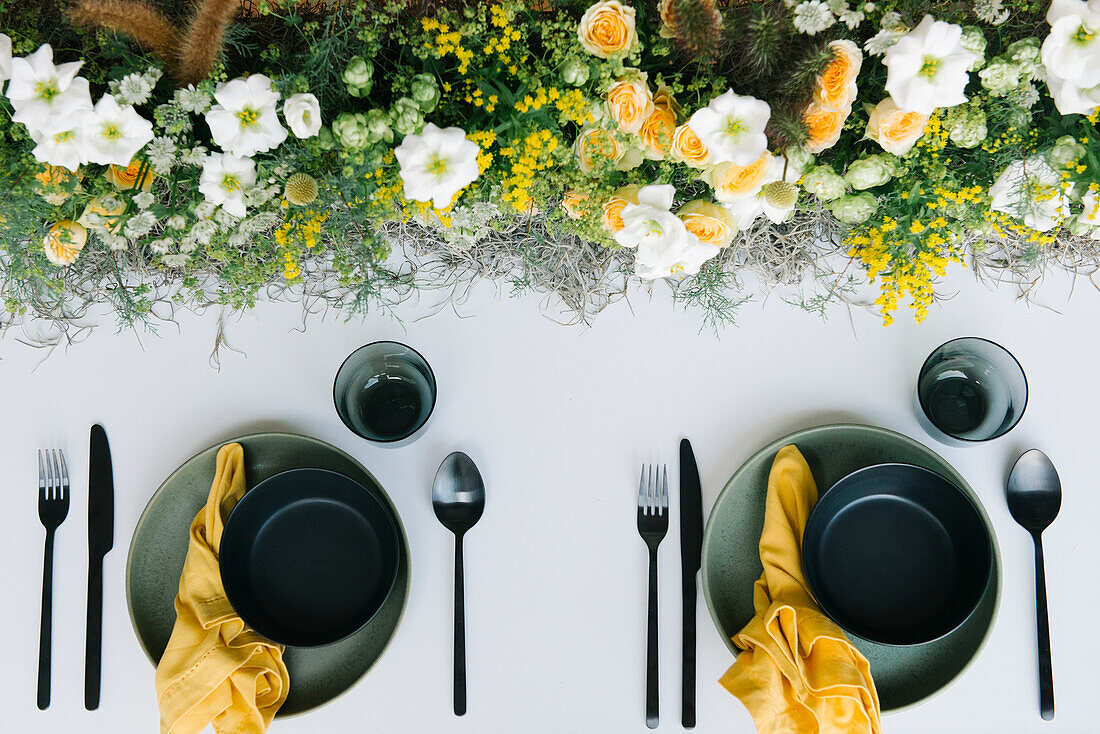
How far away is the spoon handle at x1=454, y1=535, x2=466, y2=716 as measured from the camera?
2.92 feet

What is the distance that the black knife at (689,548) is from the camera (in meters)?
0.89

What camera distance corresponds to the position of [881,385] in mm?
917

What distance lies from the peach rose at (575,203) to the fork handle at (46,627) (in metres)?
0.77

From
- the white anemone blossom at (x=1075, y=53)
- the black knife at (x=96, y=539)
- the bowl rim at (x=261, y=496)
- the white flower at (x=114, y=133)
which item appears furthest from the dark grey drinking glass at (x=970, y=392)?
the black knife at (x=96, y=539)

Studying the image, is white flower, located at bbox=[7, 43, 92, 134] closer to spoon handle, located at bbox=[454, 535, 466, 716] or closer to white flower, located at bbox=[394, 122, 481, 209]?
white flower, located at bbox=[394, 122, 481, 209]

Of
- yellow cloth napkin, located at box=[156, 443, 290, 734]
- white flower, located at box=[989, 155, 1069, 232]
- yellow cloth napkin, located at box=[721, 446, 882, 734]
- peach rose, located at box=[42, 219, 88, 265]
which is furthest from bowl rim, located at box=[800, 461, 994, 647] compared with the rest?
peach rose, located at box=[42, 219, 88, 265]

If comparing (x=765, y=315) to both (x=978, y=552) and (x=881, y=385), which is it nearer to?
(x=881, y=385)

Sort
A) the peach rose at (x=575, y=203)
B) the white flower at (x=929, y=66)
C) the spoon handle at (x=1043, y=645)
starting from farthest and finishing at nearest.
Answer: the spoon handle at (x=1043, y=645), the peach rose at (x=575, y=203), the white flower at (x=929, y=66)

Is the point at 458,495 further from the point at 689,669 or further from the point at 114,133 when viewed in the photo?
the point at 114,133

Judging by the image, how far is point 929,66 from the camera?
0.67m

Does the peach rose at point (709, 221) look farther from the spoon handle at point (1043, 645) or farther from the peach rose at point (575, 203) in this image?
the spoon handle at point (1043, 645)

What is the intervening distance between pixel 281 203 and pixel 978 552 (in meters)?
0.89

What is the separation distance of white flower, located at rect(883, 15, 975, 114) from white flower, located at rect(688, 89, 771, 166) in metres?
0.13

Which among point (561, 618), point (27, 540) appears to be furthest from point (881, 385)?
point (27, 540)
